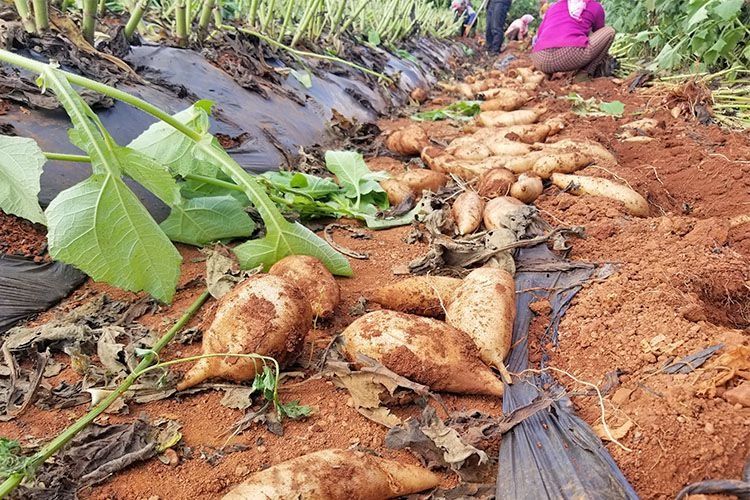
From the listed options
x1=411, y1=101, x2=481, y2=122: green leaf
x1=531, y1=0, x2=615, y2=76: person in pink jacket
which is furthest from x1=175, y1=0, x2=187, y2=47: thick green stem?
x1=531, y1=0, x2=615, y2=76: person in pink jacket

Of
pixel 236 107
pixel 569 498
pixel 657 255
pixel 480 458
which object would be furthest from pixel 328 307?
pixel 236 107

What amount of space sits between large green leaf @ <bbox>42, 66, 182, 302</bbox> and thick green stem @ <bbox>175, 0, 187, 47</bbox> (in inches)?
106

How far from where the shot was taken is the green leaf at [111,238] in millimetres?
1662

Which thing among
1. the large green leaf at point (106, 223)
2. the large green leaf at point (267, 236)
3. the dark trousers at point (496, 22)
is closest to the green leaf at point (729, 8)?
the large green leaf at point (267, 236)

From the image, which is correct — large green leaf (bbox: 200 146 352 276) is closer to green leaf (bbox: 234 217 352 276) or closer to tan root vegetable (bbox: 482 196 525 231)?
green leaf (bbox: 234 217 352 276)

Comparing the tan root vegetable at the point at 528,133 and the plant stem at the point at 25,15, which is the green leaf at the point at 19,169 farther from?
the tan root vegetable at the point at 528,133

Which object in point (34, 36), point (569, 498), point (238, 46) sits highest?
point (34, 36)

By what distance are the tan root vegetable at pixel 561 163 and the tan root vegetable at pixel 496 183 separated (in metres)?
0.20

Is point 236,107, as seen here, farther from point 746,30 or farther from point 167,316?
point 746,30

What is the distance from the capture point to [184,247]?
2412 millimetres

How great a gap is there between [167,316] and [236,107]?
212 centimetres

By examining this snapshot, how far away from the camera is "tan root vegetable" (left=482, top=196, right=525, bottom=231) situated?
248 centimetres

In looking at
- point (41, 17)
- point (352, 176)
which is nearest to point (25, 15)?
point (41, 17)

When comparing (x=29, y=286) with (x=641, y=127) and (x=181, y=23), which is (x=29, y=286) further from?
(x=641, y=127)
